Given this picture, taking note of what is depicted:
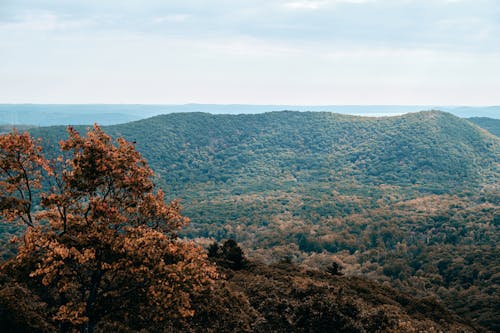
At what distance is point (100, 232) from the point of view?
838 inches

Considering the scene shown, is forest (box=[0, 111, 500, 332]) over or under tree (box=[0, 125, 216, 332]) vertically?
under

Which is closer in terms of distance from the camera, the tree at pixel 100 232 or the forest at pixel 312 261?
the tree at pixel 100 232

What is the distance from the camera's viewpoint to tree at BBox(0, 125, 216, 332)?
20.4m

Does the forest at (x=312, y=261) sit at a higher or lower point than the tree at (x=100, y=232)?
lower

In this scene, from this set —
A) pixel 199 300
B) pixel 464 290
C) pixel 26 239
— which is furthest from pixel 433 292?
pixel 26 239

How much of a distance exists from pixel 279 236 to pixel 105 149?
148 metres

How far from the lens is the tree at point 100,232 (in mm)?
20406

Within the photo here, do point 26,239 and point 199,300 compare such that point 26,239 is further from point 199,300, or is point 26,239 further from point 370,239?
point 370,239

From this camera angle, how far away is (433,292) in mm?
87312

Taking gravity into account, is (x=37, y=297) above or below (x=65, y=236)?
below

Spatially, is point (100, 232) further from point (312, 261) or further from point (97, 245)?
point (312, 261)

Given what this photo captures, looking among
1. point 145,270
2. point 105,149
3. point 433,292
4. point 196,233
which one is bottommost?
point 196,233

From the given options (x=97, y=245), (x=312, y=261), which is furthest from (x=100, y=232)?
(x=312, y=261)

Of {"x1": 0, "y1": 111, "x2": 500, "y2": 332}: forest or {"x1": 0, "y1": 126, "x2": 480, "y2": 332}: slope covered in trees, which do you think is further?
{"x1": 0, "y1": 111, "x2": 500, "y2": 332}: forest
